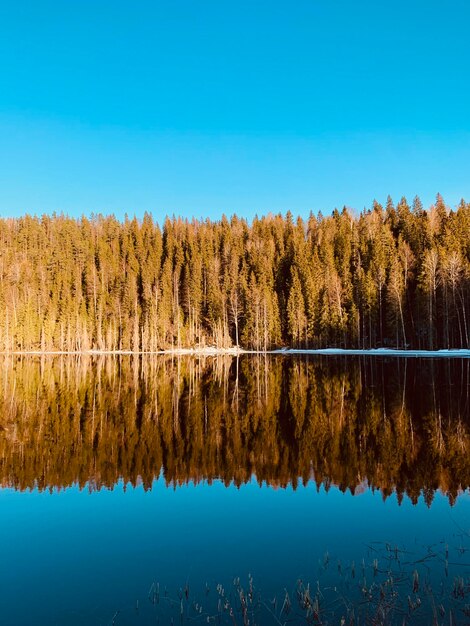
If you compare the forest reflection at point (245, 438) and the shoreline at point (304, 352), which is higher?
the shoreline at point (304, 352)

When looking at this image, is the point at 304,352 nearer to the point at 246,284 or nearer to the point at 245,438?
the point at 246,284

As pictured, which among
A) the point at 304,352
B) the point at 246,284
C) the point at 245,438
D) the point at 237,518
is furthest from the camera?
the point at 246,284

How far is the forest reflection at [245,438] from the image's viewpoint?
37.6ft

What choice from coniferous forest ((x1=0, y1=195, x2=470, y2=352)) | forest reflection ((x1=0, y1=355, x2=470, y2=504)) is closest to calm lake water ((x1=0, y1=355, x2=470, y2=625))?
forest reflection ((x1=0, y1=355, x2=470, y2=504))

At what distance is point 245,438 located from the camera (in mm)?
14984

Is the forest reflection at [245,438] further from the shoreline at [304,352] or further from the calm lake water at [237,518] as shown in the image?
the shoreline at [304,352]

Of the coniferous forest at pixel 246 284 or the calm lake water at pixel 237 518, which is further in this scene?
the coniferous forest at pixel 246 284

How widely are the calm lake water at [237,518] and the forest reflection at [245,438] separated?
8cm

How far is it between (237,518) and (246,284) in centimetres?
8992

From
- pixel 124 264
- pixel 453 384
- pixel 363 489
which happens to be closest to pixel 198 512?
pixel 363 489

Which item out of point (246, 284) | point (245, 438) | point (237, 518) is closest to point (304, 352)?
point (246, 284)

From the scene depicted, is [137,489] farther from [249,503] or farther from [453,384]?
[453,384]

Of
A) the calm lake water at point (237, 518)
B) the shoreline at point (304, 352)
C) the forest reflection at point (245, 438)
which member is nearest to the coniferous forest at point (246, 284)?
the shoreline at point (304, 352)

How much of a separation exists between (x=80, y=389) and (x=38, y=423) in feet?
36.9
